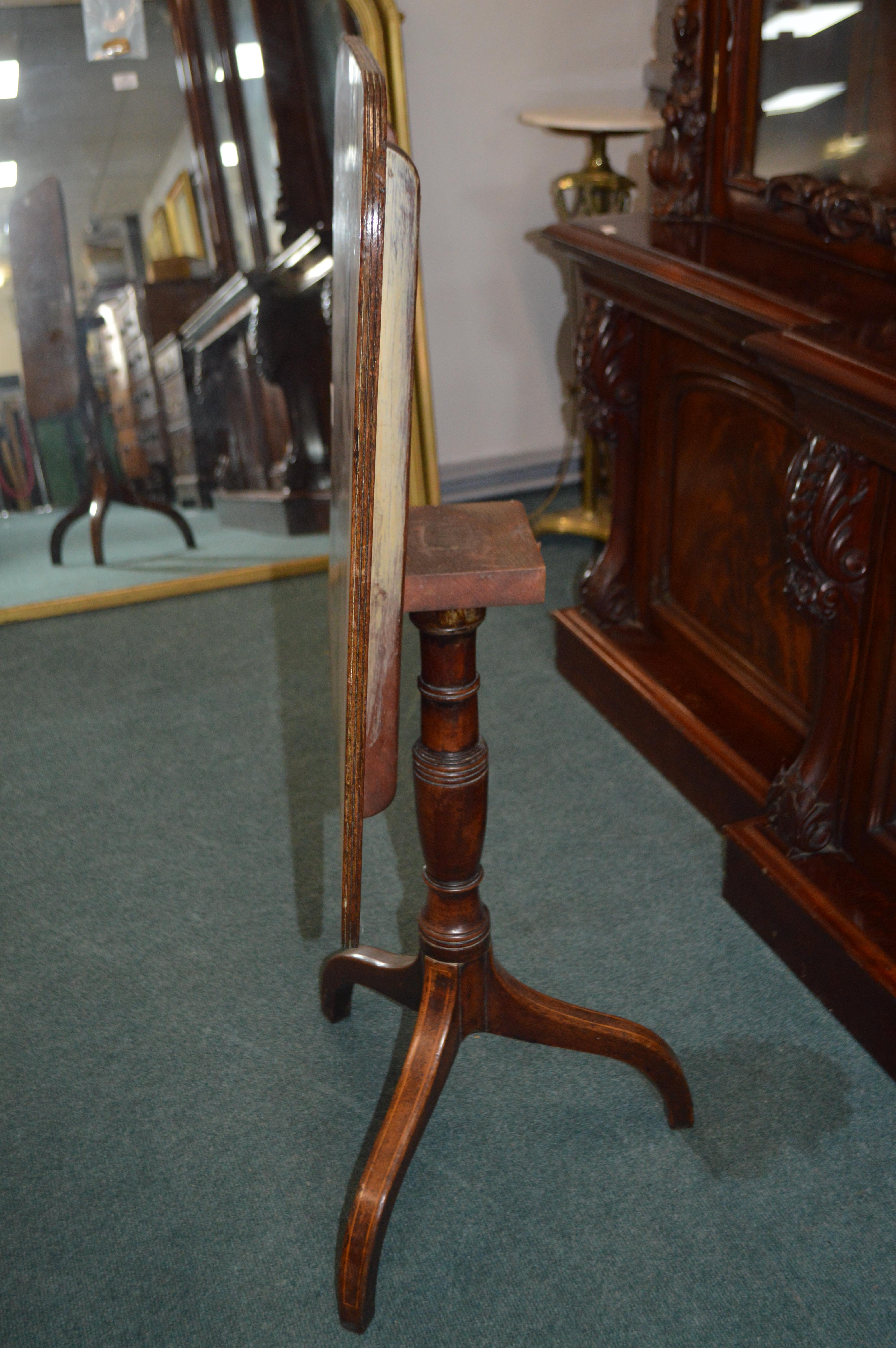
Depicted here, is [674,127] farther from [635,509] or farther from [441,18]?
[441,18]

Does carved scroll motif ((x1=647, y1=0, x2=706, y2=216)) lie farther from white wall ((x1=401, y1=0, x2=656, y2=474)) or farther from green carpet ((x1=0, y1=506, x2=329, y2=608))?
green carpet ((x1=0, y1=506, x2=329, y2=608))

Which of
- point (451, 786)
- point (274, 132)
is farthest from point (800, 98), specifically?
point (274, 132)

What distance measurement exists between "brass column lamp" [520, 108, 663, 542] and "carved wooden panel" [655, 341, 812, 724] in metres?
0.54

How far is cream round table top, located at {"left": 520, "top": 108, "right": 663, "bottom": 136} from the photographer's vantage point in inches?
116

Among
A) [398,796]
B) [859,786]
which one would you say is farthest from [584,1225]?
[398,796]

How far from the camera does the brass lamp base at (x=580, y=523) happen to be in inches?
142

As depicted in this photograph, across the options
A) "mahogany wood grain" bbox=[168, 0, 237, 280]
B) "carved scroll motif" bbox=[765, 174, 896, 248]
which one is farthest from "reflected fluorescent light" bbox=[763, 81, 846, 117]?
"mahogany wood grain" bbox=[168, 0, 237, 280]

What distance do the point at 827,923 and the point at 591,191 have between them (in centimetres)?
232

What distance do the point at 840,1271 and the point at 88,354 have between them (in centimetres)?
310

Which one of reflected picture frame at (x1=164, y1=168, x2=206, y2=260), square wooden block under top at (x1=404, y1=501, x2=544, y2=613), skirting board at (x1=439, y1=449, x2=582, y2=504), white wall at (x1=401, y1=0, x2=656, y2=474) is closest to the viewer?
square wooden block under top at (x1=404, y1=501, x2=544, y2=613)

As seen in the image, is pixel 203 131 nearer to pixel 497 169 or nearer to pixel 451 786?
pixel 497 169

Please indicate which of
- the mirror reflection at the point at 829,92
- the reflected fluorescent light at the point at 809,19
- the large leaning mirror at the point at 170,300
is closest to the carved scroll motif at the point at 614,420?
the mirror reflection at the point at 829,92

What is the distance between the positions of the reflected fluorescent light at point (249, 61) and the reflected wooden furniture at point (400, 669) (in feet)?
7.31

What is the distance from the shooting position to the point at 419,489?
12.4 ft
